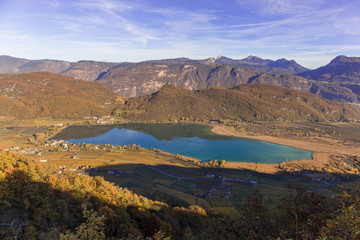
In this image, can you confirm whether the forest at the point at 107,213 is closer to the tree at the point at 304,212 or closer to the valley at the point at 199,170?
the tree at the point at 304,212

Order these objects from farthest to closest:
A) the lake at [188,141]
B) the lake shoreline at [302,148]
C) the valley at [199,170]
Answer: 1. the lake at [188,141]
2. the lake shoreline at [302,148]
3. the valley at [199,170]

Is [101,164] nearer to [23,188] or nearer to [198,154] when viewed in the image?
[198,154]

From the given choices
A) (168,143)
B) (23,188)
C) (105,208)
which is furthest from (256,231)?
(168,143)

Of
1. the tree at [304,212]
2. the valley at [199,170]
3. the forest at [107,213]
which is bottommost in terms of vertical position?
the valley at [199,170]

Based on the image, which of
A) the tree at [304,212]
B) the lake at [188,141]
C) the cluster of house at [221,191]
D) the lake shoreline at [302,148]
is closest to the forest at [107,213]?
the tree at [304,212]

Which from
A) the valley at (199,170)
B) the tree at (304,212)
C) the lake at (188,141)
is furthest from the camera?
the lake at (188,141)

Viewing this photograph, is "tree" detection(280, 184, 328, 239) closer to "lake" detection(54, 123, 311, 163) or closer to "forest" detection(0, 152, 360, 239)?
"forest" detection(0, 152, 360, 239)

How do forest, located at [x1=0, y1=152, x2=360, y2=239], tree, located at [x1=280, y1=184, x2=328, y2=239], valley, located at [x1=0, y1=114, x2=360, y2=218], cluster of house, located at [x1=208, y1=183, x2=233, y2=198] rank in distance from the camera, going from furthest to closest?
cluster of house, located at [x1=208, y1=183, x2=233, y2=198]
valley, located at [x1=0, y1=114, x2=360, y2=218]
forest, located at [x1=0, y1=152, x2=360, y2=239]
tree, located at [x1=280, y1=184, x2=328, y2=239]

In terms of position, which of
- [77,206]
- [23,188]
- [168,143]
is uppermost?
[23,188]

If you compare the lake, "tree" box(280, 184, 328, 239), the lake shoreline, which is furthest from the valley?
"tree" box(280, 184, 328, 239)
